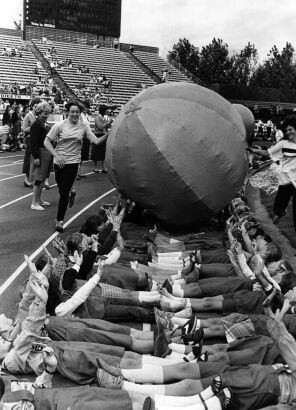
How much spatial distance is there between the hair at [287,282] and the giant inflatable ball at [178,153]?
5.51ft

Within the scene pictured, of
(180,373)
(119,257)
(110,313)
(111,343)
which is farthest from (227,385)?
(119,257)

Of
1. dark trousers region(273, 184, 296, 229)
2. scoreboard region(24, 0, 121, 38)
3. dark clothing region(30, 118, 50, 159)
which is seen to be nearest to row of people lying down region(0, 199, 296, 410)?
dark trousers region(273, 184, 296, 229)

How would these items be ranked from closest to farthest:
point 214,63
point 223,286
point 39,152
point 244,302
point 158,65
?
point 244,302
point 223,286
point 39,152
point 158,65
point 214,63

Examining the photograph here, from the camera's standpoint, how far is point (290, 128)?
7.78 metres

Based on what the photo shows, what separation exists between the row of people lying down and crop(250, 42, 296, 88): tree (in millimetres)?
64375

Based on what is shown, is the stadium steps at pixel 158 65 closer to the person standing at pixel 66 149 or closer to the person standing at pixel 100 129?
the person standing at pixel 100 129

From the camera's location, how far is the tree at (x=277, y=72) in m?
67.5

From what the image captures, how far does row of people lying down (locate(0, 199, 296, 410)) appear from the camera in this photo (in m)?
3.48

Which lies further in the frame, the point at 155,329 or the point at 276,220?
the point at 276,220

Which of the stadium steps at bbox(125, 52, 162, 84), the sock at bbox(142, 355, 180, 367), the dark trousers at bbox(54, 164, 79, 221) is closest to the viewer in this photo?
the sock at bbox(142, 355, 180, 367)

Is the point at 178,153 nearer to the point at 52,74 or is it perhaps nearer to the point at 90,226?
the point at 90,226

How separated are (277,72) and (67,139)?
65393 millimetres

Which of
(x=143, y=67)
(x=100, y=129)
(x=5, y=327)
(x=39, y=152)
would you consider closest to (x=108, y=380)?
(x=5, y=327)

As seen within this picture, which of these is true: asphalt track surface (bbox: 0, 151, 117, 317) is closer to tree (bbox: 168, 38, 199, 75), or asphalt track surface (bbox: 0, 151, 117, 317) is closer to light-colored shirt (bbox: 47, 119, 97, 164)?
light-colored shirt (bbox: 47, 119, 97, 164)
